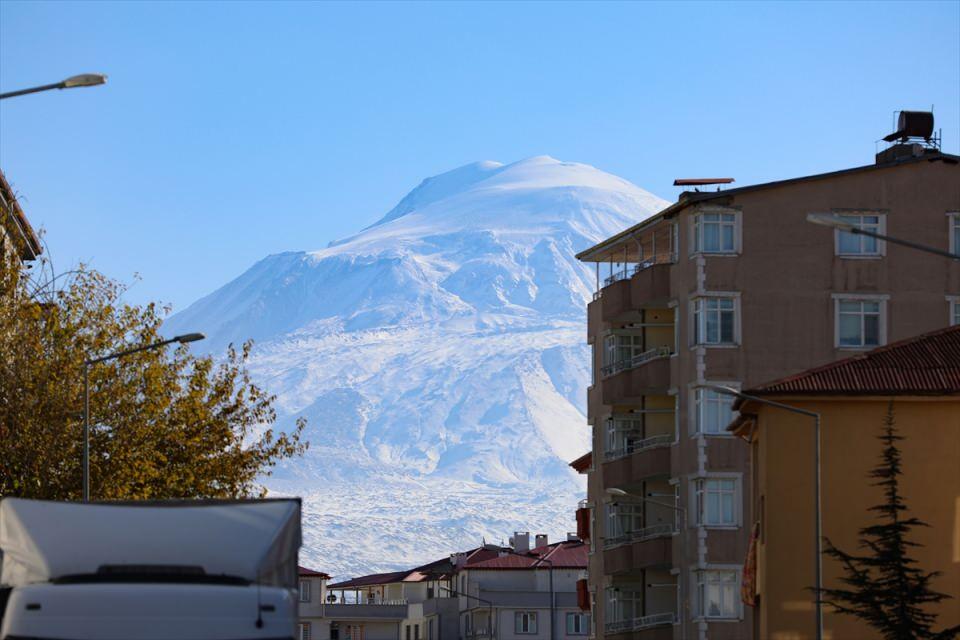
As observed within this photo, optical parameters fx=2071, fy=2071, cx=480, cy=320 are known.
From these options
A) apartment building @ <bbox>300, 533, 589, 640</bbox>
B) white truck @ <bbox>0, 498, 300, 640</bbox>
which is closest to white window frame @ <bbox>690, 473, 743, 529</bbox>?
white truck @ <bbox>0, 498, 300, 640</bbox>

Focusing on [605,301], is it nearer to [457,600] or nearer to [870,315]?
[870,315]

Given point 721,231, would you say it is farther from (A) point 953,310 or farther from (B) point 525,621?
(B) point 525,621

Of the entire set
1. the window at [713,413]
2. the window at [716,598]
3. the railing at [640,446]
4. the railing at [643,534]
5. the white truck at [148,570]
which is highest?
the window at [713,413]

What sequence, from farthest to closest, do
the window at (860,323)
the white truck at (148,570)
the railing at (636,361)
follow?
the railing at (636,361) → the window at (860,323) → the white truck at (148,570)

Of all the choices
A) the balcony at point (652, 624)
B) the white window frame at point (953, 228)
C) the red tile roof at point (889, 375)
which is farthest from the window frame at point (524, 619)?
the red tile roof at point (889, 375)

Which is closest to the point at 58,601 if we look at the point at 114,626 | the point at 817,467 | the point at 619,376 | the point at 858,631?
the point at 114,626

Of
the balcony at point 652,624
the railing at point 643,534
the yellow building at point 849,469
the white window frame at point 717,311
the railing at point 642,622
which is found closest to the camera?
the yellow building at point 849,469

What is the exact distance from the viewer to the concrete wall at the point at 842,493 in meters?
49.0

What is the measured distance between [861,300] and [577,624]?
283ft

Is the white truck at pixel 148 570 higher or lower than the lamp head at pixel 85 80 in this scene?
lower

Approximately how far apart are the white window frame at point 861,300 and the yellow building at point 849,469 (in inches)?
587

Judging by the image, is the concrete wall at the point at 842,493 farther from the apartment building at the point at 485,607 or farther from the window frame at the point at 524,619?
the window frame at the point at 524,619

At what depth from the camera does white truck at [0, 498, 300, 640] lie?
1966 centimetres

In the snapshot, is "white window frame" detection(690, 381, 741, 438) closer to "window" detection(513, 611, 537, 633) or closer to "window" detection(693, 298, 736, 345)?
"window" detection(693, 298, 736, 345)
